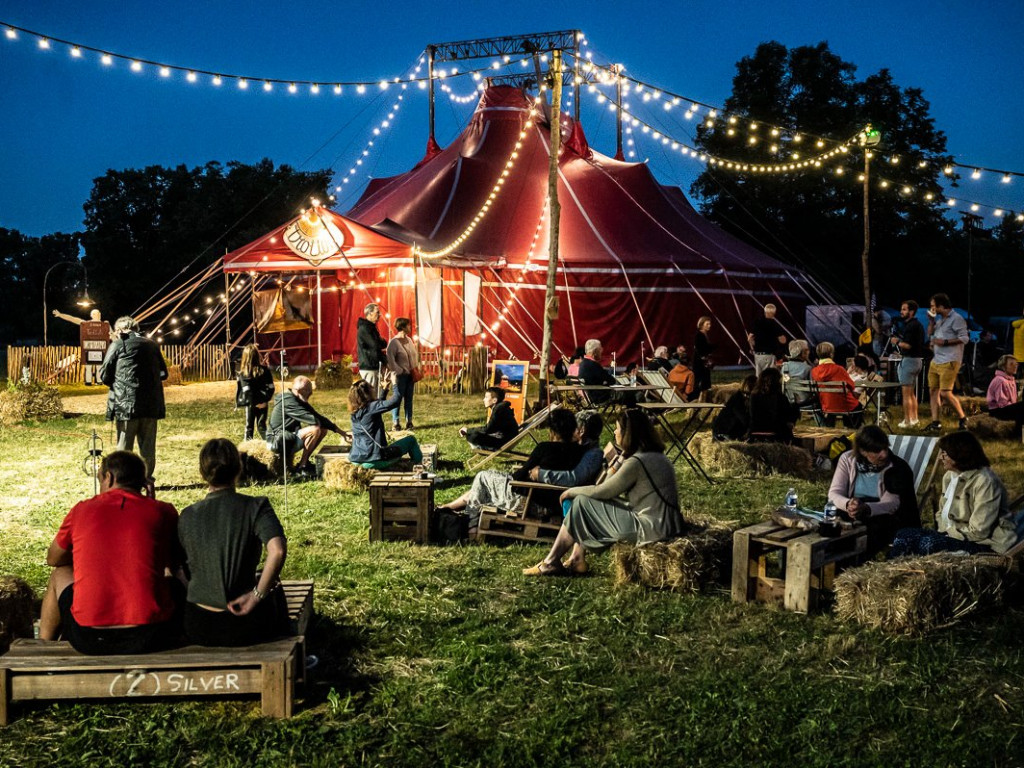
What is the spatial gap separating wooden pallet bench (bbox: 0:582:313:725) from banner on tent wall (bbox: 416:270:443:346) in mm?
15343

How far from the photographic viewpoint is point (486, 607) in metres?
4.88

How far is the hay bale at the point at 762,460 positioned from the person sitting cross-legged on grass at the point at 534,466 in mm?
2633

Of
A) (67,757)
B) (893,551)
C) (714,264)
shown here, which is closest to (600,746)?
(67,757)

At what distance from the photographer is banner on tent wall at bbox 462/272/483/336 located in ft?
60.5

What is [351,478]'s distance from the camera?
25.6 ft

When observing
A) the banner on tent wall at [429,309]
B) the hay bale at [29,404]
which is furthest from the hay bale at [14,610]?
the banner on tent wall at [429,309]

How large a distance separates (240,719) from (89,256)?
31.4 m

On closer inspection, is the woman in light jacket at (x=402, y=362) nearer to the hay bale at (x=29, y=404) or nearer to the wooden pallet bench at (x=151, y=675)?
the hay bale at (x=29, y=404)

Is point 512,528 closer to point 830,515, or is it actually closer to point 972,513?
point 830,515

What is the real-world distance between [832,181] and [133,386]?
2683 cm

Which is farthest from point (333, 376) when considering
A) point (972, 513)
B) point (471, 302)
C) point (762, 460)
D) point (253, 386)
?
point (972, 513)

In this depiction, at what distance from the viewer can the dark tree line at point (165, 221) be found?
94.7ft

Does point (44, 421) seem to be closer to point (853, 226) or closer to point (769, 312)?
point (769, 312)

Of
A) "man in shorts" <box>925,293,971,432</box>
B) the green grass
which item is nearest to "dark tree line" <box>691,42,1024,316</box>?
"man in shorts" <box>925,293,971,432</box>
